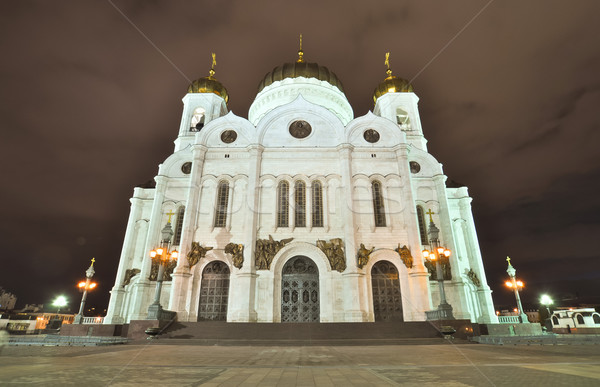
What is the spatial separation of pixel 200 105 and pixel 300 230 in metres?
15.8

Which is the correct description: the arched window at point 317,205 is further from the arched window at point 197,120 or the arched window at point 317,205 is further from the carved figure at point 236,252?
the arched window at point 197,120

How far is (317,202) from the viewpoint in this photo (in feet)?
63.2

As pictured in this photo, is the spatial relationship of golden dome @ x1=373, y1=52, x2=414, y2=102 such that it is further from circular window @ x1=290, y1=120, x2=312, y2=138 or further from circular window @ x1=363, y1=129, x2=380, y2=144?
circular window @ x1=290, y1=120, x2=312, y2=138

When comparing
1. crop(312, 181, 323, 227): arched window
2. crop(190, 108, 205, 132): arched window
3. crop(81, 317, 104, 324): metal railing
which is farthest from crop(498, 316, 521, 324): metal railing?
crop(190, 108, 205, 132): arched window

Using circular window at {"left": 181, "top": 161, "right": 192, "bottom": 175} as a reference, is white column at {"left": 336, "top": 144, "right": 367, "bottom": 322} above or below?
below

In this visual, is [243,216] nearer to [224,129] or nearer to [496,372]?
[224,129]

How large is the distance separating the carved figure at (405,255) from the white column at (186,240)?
12283mm

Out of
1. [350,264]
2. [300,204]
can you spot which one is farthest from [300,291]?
[300,204]

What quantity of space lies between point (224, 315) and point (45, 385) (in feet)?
46.7

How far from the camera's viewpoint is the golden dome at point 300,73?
2698cm

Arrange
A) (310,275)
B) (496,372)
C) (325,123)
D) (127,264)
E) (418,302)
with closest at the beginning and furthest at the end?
(496,372) < (418,302) < (310,275) < (127,264) < (325,123)

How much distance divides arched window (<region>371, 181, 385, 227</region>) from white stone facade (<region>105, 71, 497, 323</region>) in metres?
0.20

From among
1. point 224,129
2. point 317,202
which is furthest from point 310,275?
A: point 224,129

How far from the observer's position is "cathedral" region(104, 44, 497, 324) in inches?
663
